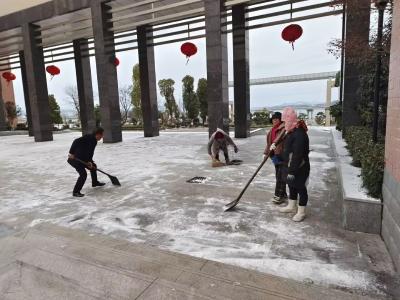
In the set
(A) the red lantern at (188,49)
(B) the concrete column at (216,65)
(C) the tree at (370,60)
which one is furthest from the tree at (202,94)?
(C) the tree at (370,60)

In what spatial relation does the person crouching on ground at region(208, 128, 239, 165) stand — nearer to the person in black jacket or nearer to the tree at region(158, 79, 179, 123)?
the person in black jacket

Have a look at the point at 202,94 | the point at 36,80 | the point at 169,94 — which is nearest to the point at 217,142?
the point at 36,80

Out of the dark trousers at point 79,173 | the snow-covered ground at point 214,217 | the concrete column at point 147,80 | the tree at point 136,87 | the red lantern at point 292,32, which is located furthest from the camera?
the tree at point 136,87

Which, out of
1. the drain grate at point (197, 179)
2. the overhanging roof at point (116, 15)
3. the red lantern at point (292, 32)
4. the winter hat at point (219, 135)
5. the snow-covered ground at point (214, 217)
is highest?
the overhanging roof at point (116, 15)

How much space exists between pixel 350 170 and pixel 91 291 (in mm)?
3950

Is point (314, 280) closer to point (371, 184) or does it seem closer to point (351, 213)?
point (351, 213)

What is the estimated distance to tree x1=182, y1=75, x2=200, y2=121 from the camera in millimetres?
27281

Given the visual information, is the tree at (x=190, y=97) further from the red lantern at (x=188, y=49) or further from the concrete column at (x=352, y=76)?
the concrete column at (x=352, y=76)

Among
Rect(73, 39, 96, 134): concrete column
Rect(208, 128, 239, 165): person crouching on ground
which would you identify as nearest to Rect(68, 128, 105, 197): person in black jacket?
Rect(208, 128, 239, 165): person crouching on ground

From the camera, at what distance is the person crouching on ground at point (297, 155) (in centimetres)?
349

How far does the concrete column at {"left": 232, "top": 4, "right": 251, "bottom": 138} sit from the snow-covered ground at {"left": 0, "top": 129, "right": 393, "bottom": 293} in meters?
6.14

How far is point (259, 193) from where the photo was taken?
15.8 feet

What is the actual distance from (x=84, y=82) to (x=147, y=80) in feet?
16.6

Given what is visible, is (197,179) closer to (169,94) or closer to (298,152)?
(298,152)
